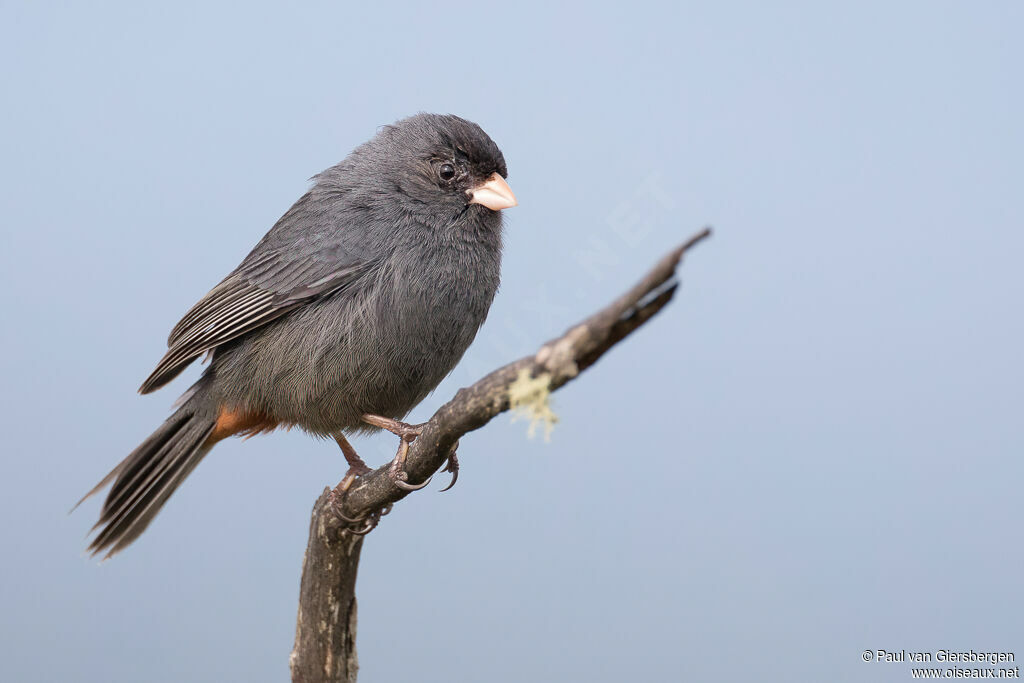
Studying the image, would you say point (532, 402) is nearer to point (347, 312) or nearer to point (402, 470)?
point (402, 470)

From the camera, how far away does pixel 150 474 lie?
4.50 m

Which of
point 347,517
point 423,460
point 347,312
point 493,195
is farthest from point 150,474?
point 493,195

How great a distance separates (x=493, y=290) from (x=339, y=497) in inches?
45.3

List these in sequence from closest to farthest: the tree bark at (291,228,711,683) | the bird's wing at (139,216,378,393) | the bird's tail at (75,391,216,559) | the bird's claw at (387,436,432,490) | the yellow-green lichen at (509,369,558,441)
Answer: the tree bark at (291,228,711,683) → the yellow-green lichen at (509,369,558,441) → the bird's claw at (387,436,432,490) → the bird's wing at (139,216,378,393) → the bird's tail at (75,391,216,559)

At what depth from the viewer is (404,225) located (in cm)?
407

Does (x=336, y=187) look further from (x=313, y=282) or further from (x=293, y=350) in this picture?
(x=293, y=350)

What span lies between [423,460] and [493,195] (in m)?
1.43

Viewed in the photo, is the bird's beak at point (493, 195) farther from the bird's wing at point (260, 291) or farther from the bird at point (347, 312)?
the bird's wing at point (260, 291)

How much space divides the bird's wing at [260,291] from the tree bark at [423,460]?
844 mm

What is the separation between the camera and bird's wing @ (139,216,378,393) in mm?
4070

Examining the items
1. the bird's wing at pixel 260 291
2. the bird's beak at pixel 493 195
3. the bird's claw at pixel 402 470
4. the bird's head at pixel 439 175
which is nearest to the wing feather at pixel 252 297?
the bird's wing at pixel 260 291

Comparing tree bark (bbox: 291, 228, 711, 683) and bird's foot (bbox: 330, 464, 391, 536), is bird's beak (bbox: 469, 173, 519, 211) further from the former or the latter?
bird's foot (bbox: 330, 464, 391, 536)

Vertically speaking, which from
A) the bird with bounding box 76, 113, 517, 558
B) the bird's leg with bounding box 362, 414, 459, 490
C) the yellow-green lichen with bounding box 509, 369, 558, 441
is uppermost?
the bird with bounding box 76, 113, 517, 558

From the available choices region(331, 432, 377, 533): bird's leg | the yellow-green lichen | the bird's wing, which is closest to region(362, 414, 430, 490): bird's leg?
region(331, 432, 377, 533): bird's leg
